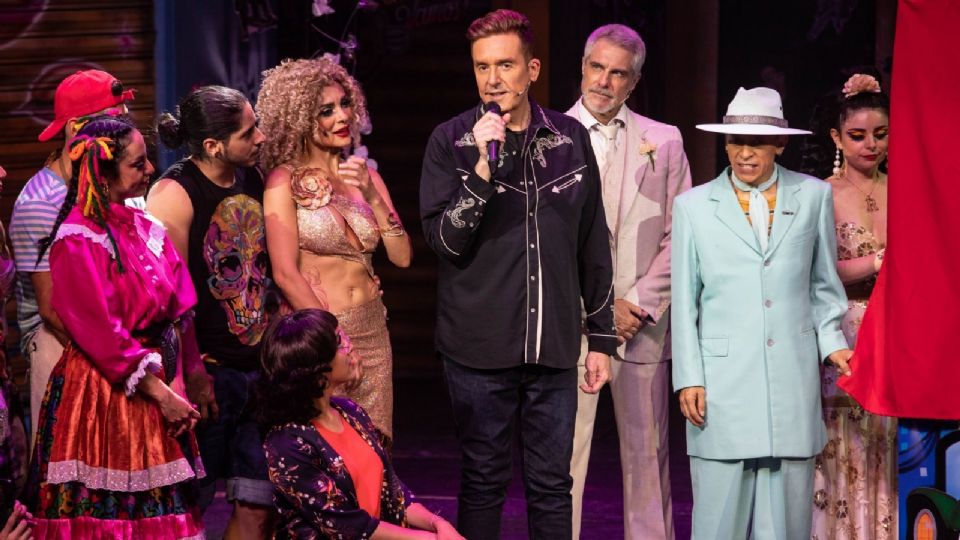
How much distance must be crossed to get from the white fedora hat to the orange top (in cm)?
148

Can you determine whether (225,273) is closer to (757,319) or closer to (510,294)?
(510,294)

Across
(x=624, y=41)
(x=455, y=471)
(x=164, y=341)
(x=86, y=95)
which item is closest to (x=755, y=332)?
(x=624, y=41)

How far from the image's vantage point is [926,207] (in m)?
3.59

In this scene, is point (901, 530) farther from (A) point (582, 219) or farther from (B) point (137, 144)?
(B) point (137, 144)

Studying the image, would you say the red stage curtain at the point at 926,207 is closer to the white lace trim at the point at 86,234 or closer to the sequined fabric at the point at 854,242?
the sequined fabric at the point at 854,242

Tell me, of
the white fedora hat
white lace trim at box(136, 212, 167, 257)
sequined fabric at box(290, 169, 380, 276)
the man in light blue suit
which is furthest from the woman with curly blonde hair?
the white fedora hat

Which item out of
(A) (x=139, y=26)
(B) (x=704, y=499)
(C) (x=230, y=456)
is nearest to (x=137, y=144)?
(C) (x=230, y=456)

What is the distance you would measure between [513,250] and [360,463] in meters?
0.86

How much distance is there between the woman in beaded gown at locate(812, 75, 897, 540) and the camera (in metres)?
4.80

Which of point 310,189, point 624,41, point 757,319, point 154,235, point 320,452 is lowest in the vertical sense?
point 320,452

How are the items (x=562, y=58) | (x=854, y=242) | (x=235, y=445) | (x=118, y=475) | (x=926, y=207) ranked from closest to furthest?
1. (x=926, y=207)
2. (x=118, y=475)
3. (x=235, y=445)
4. (x=854, y=242)
5. (x=562, y=58)

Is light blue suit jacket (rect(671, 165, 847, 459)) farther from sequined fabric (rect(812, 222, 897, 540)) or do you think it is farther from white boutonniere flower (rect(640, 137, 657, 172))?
white boutonniere flower (rect(640, 137, 657, 172))

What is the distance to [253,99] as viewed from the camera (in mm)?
7375

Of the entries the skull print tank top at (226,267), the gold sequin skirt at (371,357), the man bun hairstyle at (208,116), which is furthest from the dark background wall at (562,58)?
the gold sequin skirt at (371,357)
